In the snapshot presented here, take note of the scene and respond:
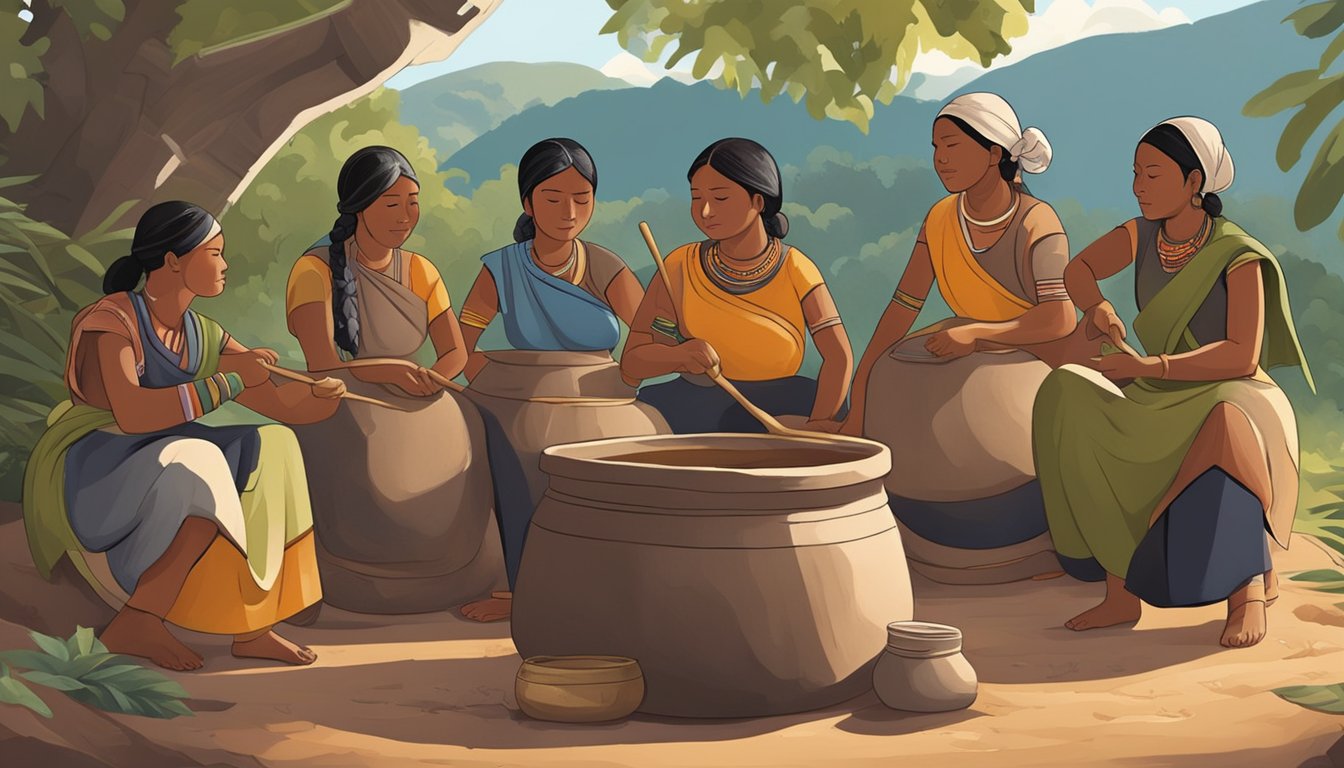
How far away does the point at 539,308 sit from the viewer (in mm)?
5883

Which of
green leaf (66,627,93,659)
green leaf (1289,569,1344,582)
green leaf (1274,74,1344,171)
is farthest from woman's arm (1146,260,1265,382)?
green leaf (66,627,93,659)

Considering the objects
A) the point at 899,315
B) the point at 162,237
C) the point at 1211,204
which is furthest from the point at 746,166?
the point at 162,237

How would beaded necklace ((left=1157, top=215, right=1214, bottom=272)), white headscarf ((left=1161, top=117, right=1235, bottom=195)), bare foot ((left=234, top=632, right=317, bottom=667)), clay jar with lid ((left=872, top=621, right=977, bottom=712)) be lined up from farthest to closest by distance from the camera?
beaded necklace ((left=1157, top=215, right=1214, bottom=272)) → white headscarf ((left=1161, top=117, right=1235, bottom=195)) → bare foot ((left=234, top=632, right=317, bottom=667)) → clay jar with lid ((left=872, top=621, right=977, bottom=712))

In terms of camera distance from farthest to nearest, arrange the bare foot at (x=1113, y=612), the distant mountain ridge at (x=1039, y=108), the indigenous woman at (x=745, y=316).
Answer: the distant mountain ridge at (x=1039, y=108) → the indigenous woman at (x=745, y=316) → the bare foot at (x=1113, y=612)

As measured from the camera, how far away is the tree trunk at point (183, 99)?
22.6 feet

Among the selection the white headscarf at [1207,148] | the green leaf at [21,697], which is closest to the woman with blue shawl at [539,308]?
the green leaf at [21,697]

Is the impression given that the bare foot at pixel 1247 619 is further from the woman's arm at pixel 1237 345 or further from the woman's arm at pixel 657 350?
the woman's arm at pixel 657 350

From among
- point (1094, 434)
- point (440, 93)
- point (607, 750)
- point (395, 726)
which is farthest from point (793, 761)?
point (440, 93)

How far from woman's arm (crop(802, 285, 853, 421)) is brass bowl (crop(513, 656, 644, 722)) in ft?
6.42

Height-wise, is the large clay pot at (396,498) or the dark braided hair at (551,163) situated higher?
the dark braided hair at (551,163)

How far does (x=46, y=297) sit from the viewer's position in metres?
6.42

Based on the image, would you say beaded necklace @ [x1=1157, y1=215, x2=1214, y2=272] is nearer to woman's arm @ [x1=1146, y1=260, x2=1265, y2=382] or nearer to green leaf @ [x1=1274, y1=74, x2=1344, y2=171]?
woman's arm @ [x1=1146, y1=260, x2=1265, y2=382]

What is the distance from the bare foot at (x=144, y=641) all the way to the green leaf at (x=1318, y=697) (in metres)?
3.44

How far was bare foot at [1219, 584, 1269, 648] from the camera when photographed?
523 centimetres
